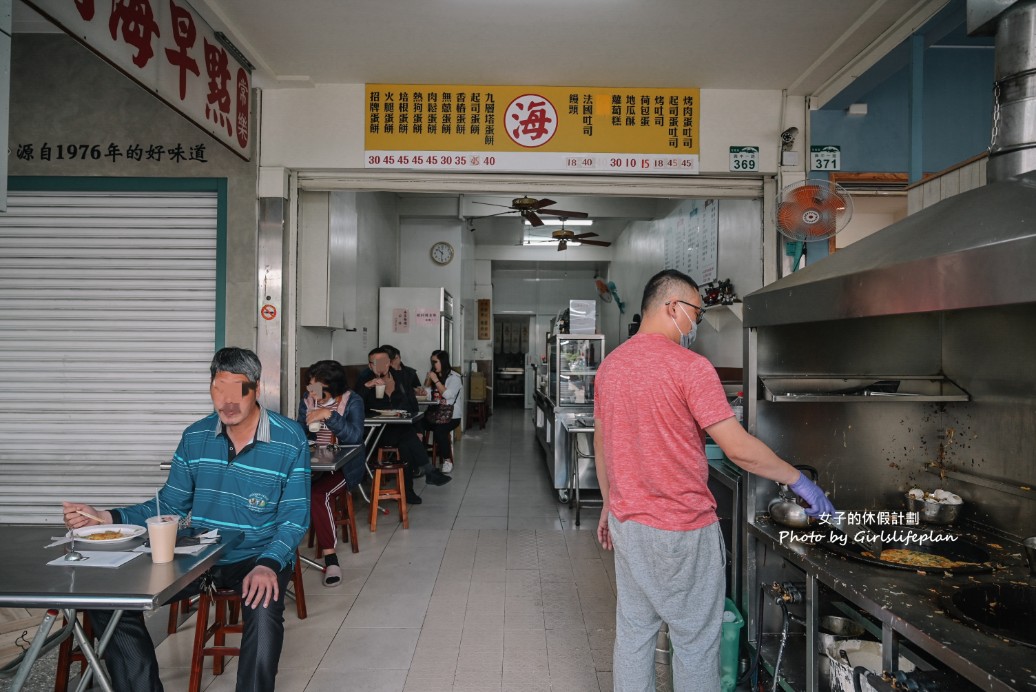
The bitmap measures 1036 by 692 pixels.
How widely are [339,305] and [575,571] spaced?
130 inches

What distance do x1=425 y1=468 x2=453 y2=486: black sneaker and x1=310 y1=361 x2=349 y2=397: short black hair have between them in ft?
8.21

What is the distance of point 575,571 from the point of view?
425cm

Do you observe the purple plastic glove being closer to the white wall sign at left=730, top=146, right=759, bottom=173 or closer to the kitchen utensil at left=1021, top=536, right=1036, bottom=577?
the kitchen utensil at left=1021, top=536, right=1036, bottom=577

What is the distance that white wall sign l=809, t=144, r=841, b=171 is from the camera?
4.50m

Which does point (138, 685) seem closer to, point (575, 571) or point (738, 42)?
point (575, 571)

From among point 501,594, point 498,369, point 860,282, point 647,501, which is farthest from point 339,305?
point 498,369

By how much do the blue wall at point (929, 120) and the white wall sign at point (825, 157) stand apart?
36 millimetres

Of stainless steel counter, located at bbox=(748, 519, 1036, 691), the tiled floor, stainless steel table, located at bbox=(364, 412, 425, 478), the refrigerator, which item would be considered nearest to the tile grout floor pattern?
the tiled floor

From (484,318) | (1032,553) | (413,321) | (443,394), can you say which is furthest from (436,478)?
(484,318)

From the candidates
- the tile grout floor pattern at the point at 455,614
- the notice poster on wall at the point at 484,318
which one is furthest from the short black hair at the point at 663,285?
the notice poster on wall at the point at 484,318

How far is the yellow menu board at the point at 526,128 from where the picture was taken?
451cm

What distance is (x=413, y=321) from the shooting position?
900cm

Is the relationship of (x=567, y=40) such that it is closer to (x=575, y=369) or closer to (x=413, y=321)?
(x=575, y=369)

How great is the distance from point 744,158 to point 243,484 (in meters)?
3.86
